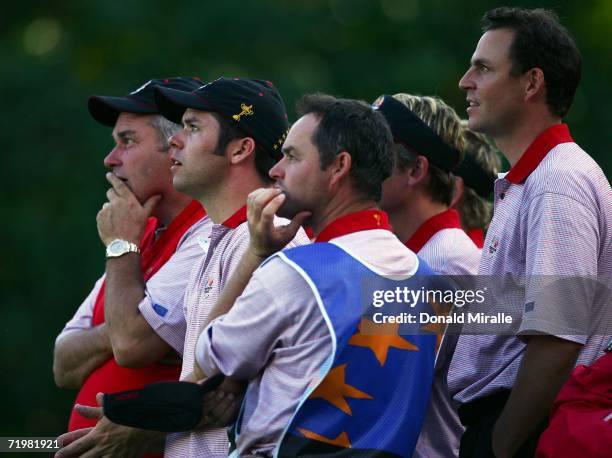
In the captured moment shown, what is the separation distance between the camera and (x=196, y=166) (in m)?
4.76

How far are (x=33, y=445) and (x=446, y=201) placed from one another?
7.45ft

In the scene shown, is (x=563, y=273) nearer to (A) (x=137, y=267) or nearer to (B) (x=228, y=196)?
(B) (x=228, y=196)

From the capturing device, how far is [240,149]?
4.77 m

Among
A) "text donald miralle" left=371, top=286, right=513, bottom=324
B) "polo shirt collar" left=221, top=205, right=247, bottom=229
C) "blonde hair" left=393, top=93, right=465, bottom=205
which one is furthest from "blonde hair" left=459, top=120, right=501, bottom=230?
"text donald miralle" left=371, top=286, right=513, bottom=324

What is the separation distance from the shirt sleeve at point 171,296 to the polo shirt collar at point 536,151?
4.15 ft

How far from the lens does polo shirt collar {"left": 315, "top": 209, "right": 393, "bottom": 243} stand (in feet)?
13.1

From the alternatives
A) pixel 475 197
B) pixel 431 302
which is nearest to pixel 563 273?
pixel 431 302

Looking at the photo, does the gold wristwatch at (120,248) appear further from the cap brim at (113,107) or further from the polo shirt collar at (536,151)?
the polo shirt collar at (536,151)

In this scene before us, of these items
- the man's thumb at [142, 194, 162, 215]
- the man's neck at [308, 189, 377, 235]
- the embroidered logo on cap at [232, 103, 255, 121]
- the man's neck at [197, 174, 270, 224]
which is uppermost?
the embroidered logo on cap at [232, 103, 255, 121]

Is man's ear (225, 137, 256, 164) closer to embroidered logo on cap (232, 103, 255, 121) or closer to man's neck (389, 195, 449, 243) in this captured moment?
embroidered logo on cap (232, 103, 255, 121)

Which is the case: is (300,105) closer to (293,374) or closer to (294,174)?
(294,174)

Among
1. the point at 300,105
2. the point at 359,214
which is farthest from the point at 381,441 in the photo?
the point at 300,105

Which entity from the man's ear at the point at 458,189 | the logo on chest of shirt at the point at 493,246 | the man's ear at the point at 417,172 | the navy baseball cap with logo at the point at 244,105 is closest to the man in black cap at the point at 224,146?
the navy baseball cap with logo at the point at 244,105

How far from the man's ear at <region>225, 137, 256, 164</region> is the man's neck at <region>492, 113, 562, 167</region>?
3.44 ft
